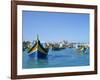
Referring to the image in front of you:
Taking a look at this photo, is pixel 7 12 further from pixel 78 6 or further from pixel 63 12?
pixel 78 6

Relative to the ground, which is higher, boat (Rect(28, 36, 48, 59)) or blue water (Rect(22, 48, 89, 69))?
boat (Rect(28, 36, 48, 59))

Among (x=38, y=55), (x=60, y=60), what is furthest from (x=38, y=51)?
(x=60, y=60)

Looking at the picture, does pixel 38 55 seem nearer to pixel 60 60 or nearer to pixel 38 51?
pixel 38 51

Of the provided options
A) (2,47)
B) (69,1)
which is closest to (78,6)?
(69,1)

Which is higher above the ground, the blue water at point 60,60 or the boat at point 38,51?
the boat at point 38,51

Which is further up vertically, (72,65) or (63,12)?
(63,12)
